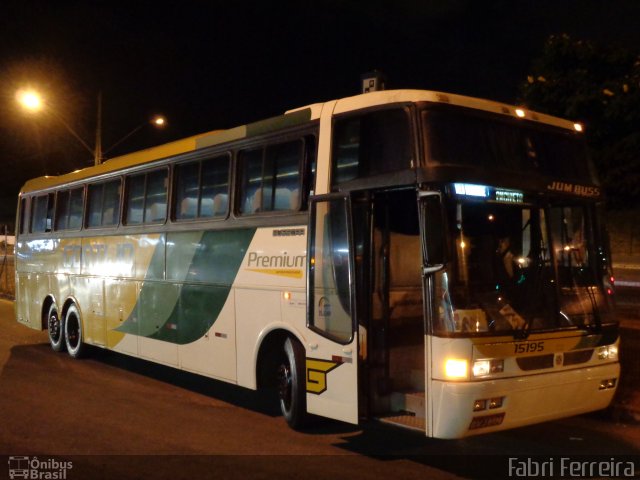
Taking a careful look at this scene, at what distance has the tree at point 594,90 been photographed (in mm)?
24219

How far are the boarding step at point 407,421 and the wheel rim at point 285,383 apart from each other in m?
1.49

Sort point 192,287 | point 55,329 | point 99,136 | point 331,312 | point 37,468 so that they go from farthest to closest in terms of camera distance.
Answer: point 99,136, point 55,329, point 192,287, point 331,312, point 37,468

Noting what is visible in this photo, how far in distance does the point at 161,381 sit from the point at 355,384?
5065 mm

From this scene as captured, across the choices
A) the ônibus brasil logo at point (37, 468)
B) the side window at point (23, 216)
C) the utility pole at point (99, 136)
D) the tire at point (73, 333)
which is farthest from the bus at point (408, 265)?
the utility pole at point (99, 136)

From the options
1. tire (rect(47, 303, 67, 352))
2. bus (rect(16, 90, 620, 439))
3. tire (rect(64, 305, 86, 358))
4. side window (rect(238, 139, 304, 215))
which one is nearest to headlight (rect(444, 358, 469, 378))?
bus (rect(16, 90, 620, 439))

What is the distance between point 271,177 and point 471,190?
269 centimetres

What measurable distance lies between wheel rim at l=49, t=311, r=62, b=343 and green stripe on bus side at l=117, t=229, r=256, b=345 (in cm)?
380

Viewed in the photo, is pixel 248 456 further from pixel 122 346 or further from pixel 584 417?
pixel 122 346

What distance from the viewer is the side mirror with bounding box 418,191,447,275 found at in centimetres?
588

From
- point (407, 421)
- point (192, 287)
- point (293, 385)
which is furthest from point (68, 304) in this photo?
point (407, 421)

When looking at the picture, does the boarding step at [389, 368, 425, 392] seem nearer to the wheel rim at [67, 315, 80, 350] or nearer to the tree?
the wheel rim at [67, 315, 80, 350]

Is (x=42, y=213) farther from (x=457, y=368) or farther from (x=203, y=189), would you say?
(x=457, y=368)

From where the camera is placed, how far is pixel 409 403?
6512mm

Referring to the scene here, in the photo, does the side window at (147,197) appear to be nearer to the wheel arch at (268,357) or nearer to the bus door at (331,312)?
the wheel arch at (268,357)
